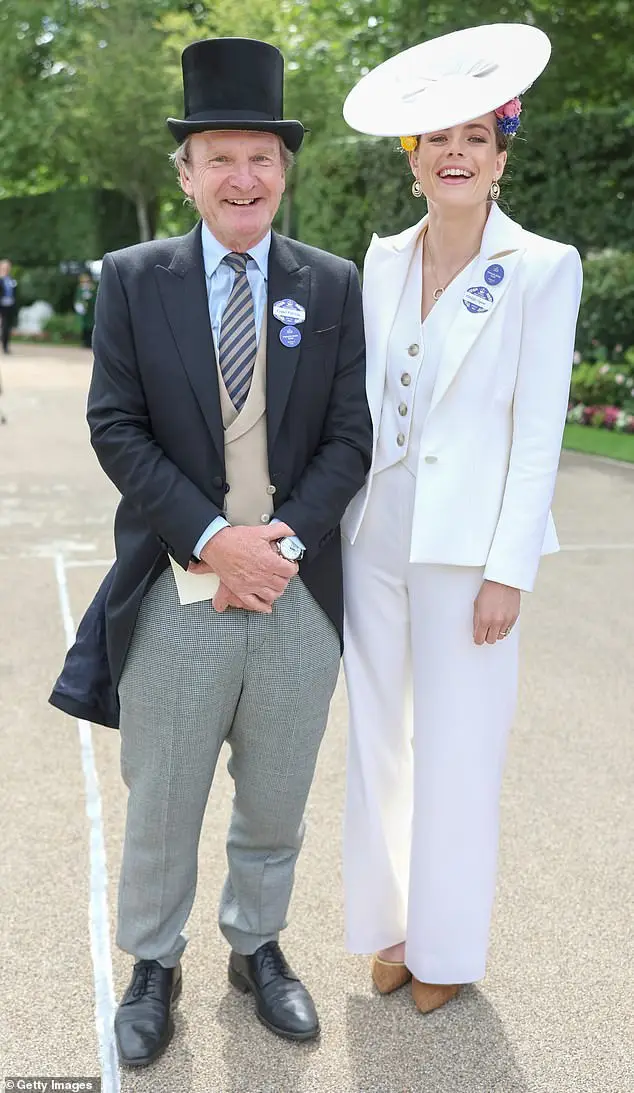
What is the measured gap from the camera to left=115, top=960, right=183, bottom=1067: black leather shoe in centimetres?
266

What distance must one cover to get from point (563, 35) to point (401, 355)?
17.0m

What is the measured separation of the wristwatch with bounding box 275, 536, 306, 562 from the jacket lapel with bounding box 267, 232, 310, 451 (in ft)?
0.68

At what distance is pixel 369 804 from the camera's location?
2902mm

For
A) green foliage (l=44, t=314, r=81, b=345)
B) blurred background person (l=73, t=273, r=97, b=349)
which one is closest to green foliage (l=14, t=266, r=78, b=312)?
green foliage (l=44, t=314, r=81, b=345)

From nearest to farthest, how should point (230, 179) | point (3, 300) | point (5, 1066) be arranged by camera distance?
point (230, 179) → point (5, 1066) → point (3, 300)

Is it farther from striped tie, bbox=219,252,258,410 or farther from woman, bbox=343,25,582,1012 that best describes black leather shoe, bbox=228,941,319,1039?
striped tie, bbox=219,252,258,410

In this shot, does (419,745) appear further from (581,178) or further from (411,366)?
(581,178)

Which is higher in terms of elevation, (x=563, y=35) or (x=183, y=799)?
(x=563, y=35)

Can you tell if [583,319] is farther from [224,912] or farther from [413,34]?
[224,912]

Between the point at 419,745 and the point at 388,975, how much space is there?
2.12 feet

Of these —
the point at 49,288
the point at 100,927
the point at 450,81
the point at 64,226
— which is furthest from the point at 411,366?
the point at 64,226

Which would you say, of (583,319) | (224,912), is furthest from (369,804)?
(583,319)

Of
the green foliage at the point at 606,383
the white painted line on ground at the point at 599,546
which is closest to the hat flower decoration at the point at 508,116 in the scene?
the white painted line on ground at the point at 599,546

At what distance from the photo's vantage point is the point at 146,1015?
2713 mm
